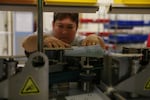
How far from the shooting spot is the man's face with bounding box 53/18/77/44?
5.04 feet

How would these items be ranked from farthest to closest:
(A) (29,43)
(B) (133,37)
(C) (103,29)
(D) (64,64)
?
(C) (103,29) → (B) (133,37) → (A) (29,43) → (D) (64,64)

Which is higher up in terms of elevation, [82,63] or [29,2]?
[29,2]

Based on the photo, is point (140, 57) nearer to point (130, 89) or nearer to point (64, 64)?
point (130, 89)

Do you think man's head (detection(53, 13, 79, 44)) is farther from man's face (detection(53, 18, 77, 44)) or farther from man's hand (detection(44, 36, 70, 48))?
man's hand (detection(44, 36, 70, 48))

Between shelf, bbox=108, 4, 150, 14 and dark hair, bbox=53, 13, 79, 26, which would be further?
dark hair, bbox=53, 13, 79, 26

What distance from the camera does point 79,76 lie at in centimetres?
97

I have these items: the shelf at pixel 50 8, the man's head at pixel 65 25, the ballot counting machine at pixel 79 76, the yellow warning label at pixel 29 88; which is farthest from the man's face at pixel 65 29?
the yellow warning label at pixel 29 88

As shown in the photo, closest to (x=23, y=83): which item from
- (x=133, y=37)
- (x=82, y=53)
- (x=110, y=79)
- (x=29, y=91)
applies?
(x=29, y=91)

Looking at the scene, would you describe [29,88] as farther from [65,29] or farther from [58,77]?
[65,29]

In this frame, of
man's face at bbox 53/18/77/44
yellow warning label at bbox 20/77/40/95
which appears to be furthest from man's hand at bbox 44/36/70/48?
man's face at bbox 53/18/77/44

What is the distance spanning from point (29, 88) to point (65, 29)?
89cm

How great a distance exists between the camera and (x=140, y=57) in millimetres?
938

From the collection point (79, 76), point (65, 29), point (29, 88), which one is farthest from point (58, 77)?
point (65, 29)

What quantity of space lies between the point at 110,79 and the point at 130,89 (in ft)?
0.29
